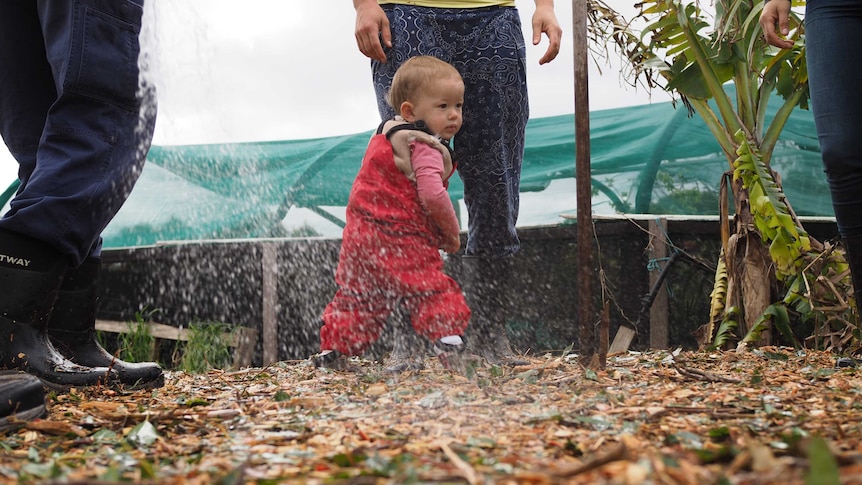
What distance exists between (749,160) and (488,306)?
1.64 m

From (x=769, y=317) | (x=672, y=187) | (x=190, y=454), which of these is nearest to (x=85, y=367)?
(x=190, y=454)

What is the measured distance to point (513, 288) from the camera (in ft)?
14.9

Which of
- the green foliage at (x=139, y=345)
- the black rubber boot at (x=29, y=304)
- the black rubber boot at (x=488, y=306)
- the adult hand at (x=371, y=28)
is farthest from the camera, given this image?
the green foliage at (x=139, y=345)

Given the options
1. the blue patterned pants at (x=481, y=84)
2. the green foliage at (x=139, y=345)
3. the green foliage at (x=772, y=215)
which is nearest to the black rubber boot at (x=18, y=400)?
the blue patterned pants at (x=481, y=84)

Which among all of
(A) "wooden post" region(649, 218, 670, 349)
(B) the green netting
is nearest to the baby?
(A) "wooden post" region(649, 218, 670, 349)

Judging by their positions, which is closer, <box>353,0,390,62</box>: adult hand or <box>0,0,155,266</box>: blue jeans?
<box>0,0,155,266</box>: blue jeans

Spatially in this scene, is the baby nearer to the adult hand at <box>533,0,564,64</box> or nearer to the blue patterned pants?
the blue patterned pants

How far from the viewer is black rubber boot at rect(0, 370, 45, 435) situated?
1.51 m

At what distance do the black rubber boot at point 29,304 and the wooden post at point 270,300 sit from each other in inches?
123

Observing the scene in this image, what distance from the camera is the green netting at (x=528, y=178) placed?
15.3ft

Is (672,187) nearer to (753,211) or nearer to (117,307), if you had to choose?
(753,211)

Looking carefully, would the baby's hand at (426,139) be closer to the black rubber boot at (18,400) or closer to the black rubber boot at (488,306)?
the black rubber boot at (488,306)

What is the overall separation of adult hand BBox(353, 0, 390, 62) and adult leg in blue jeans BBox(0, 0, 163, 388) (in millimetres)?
657

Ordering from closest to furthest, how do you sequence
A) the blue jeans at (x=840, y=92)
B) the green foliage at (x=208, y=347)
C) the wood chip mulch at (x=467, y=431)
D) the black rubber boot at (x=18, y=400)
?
the wood chip mulch at (x=467, y=431)
the black rubber boot at (x=18, y=400)
the blue jeans at (x=840, y=92)
the green foliage at (x=208, y=347)
